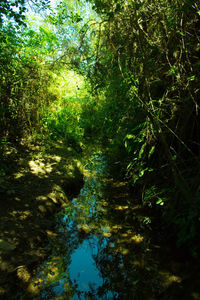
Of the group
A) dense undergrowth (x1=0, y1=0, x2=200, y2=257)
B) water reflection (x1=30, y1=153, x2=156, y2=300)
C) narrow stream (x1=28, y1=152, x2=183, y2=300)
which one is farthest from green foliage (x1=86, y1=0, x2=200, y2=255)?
water reflection (x1=30, y1=153, x2=156, y2=300)

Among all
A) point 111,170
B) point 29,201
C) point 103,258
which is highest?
point 111,170

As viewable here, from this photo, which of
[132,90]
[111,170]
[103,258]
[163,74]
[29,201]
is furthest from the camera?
[111,170]

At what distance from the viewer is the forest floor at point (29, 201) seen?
241cm

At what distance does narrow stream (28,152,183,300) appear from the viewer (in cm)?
225

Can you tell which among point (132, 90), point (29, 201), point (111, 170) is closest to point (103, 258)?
point (29, 201)

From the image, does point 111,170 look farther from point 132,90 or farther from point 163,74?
point 132,90

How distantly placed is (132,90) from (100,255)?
2.45 meters

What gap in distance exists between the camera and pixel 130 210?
3824mm

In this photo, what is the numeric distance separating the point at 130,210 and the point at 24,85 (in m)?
4.14

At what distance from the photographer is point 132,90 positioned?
99.9 inches

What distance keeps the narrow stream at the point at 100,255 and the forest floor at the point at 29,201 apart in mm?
204

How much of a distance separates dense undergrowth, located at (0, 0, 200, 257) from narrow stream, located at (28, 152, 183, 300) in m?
0.51

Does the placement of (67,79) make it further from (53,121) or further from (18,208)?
(18,208)

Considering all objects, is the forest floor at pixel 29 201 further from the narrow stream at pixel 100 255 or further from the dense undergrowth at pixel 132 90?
the dense undergrowth at pixel 132 90
